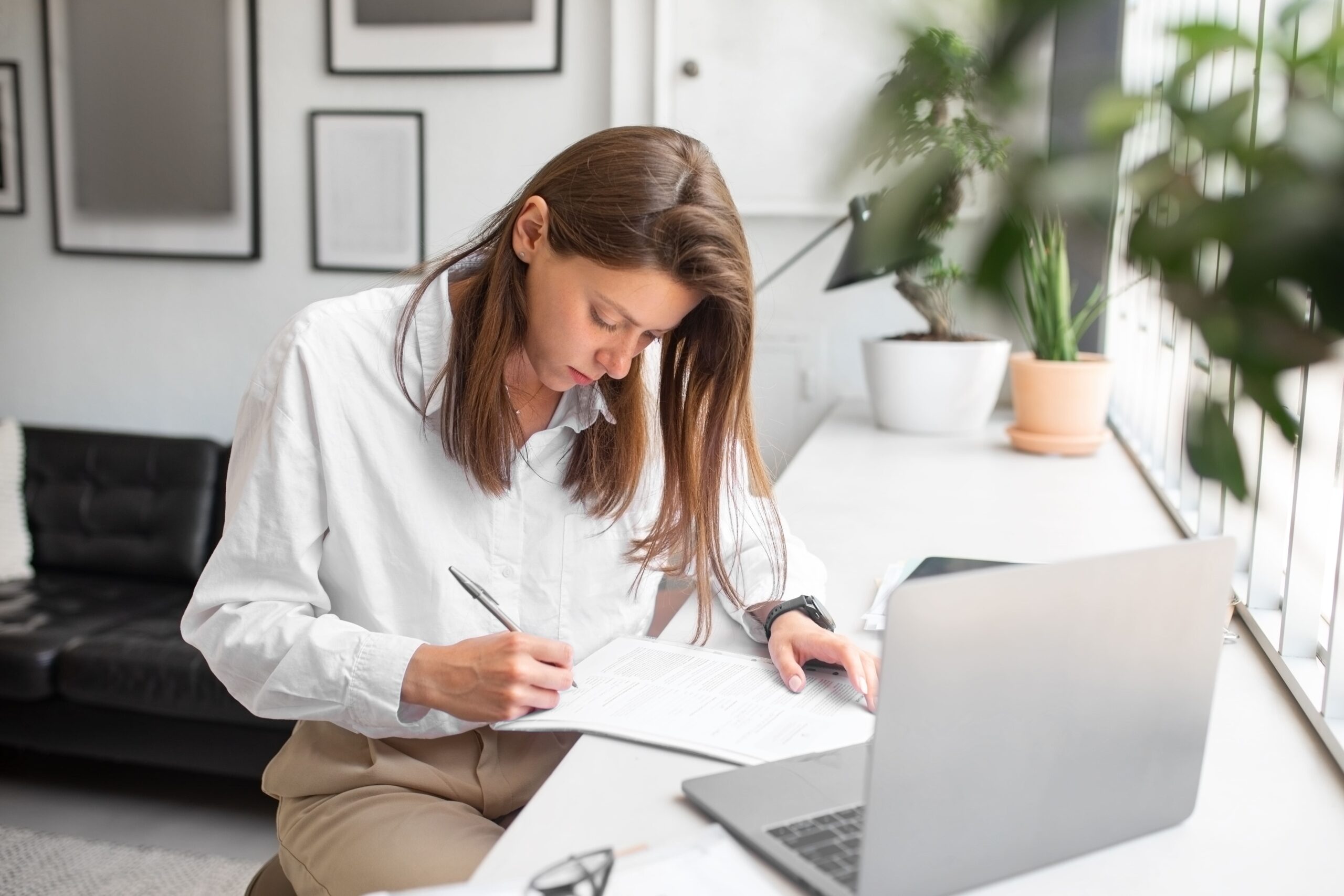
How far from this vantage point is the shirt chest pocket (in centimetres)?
128

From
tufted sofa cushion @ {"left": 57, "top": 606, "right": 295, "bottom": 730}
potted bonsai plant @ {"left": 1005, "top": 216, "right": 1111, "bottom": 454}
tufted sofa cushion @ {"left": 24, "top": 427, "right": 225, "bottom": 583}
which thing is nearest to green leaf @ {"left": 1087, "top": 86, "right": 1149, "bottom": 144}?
potted bonsai plant @ {"left": 1005, "top": 216, "right": 1111, "bottom": 454}

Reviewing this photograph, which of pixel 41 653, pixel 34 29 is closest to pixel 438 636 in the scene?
pixel 41 653

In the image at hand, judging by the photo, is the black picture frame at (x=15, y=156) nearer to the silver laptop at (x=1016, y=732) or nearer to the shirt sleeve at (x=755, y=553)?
the shirt sleeve at (x=755, y=553)

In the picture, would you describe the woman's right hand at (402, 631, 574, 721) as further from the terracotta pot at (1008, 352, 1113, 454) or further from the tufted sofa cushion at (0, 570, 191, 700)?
the tufted sofa cushion at (0, 570, 191, 700)

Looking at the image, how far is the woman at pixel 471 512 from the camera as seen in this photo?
1.06 meters

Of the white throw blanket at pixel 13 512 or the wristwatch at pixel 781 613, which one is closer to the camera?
the wristwatch at pixel 781 613

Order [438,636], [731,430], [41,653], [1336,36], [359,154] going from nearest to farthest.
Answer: [1336,36] → [438,636] → [731,430] → [41,653] → [359,154]

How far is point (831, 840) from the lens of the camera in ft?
2.59

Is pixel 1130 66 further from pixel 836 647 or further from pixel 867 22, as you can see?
pixel 836 647

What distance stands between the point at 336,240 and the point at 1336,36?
2.90 metres

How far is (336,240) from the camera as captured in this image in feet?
9.70

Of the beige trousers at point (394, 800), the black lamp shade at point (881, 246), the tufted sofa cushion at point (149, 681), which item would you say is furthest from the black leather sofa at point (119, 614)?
the black lamp shade at point (881, 246)

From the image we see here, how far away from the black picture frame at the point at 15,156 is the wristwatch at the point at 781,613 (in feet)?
9.01

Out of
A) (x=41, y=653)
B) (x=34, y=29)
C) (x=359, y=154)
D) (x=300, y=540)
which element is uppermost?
(x=34, y=29)
